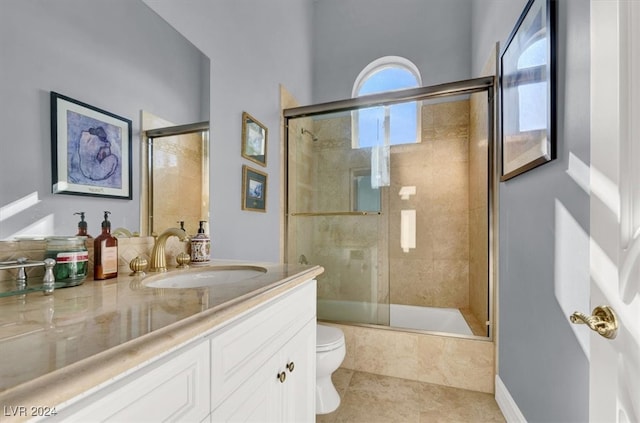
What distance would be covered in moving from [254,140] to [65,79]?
1.12 metres

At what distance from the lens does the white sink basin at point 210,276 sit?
3.39 ft

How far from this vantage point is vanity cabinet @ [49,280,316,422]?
0.43 metres

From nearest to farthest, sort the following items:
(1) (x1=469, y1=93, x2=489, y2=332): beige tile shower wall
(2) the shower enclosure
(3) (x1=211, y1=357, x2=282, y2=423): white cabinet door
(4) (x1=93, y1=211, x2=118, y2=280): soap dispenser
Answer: (3) (x1=211, y1=357, x2=282, y2=423): white cabinet door
(4) (x1=93, y1=211, x2=118, y2=280): soap dispenser
(1) (x1=469, y1=93, x2=489, y2=332): beige tile shower wall
(2) the shower enclosure

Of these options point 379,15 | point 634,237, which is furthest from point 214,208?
point 379,15

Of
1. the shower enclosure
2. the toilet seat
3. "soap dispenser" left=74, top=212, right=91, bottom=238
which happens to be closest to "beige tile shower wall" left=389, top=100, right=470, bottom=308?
the shower enclosure

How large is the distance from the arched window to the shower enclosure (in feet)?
Answer: 0.04

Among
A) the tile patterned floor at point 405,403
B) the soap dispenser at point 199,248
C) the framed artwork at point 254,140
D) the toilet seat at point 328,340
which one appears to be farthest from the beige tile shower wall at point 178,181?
the tile patterned floor at point 405,403

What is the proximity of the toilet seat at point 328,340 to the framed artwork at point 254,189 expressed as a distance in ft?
3.00

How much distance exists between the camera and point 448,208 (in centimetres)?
280

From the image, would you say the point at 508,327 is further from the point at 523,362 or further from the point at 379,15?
the point at 379,15

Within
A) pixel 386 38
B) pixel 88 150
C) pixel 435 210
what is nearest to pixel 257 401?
pixel 88 150

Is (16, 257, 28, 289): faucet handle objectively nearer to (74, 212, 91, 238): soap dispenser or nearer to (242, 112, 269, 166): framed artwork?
(74, 212, 91, 238): soap dispenser

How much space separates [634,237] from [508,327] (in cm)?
132

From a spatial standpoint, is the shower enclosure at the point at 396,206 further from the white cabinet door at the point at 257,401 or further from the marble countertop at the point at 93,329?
the marble countertop at the point at 93,329
